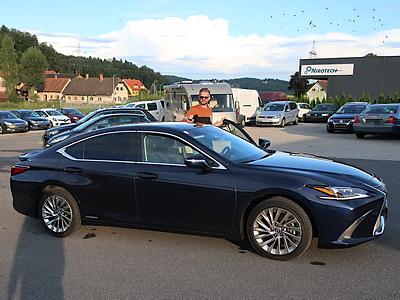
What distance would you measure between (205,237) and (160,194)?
862 millimetres

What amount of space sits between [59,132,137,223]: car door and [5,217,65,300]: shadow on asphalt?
62 centimetres

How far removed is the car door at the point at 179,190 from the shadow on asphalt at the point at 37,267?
1.09 m

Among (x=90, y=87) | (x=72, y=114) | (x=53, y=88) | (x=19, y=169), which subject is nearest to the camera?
(x=19, y=169)

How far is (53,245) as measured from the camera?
217 inches

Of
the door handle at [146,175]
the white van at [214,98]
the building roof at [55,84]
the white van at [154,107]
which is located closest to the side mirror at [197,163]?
the door handle at [146,175]

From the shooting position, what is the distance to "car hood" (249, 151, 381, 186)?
502 cm

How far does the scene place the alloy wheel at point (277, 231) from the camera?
4832 mm

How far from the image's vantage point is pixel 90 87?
11900 cm

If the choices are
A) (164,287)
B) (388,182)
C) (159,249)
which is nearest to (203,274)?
(164,287)

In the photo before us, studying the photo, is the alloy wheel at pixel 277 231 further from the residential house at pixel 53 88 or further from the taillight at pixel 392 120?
the residential house at pixel 53 88

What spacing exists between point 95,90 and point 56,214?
115m

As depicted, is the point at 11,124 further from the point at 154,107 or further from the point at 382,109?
the point at 382,109

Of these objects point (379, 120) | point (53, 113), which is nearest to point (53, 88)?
point (53, 113)

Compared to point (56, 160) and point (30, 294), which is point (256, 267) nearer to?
point (30, 294)
